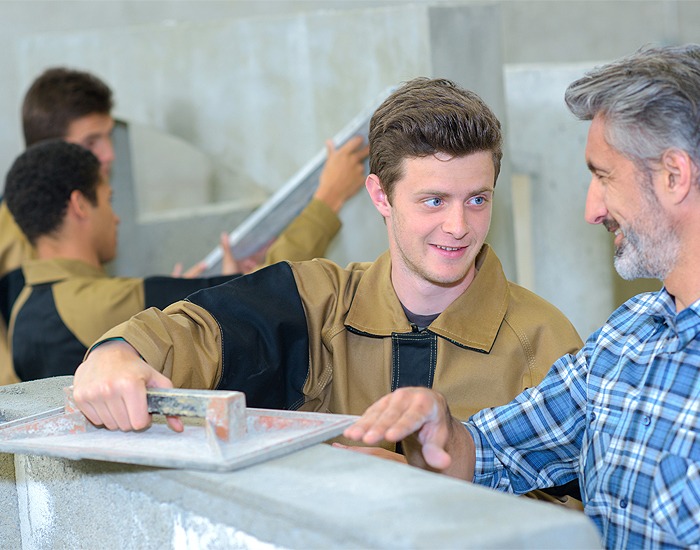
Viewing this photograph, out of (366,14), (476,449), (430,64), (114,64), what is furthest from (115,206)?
(476,449)

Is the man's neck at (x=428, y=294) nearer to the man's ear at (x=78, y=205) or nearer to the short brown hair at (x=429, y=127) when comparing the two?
the short brown hair at (x=429, y=127)

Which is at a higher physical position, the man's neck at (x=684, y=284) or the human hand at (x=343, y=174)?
the human hand at (x=343, y=174)

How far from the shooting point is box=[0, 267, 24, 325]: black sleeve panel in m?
3.75

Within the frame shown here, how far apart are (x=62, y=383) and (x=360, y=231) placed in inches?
64.2

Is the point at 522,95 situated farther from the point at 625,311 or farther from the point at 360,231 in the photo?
the point at 625,311

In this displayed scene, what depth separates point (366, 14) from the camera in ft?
13.2

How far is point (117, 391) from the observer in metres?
1.70

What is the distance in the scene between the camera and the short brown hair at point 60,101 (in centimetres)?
444

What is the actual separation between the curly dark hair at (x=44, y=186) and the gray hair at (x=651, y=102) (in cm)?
228

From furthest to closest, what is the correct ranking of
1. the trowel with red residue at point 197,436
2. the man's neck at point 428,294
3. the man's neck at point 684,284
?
the man's neck at point 428,294 → the man's neck at point 684,284 → the trowel with red residue at point 197,436

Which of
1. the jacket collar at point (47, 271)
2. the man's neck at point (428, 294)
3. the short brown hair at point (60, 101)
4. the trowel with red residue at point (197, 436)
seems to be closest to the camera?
the trowel with red residue at point (197, 436)

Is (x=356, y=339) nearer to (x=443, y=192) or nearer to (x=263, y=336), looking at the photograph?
(x=263, y=336)

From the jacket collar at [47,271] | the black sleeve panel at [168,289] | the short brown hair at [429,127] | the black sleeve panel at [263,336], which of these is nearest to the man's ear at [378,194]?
the short brown hair at [429,127]

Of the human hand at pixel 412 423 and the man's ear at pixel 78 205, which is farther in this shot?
the man's ear at pixel 78 205
